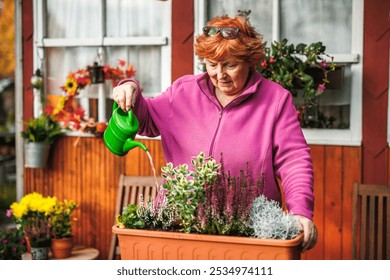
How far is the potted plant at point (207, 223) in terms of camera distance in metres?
1.61

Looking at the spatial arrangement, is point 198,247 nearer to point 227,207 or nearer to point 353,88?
point 227,207

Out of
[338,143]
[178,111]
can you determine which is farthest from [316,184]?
[178,111]

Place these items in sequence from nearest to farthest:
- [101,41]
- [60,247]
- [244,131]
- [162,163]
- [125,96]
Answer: [125,96]
[244,131]
[60,247]
[162,163]
[101,41]

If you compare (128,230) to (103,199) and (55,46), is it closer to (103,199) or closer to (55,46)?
(103,199)

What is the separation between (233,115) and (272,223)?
59 centimetres

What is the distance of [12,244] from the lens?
3777 millimetres

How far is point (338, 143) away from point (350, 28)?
69 centimetres

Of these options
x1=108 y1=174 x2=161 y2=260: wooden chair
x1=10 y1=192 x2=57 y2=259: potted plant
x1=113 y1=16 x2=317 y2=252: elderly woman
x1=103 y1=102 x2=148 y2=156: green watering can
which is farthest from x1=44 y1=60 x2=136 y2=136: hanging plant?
x1=103 y1=102 x2=148 y2=156: green watering can

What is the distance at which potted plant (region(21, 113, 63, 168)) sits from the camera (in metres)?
4.18

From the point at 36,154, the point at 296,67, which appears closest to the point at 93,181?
the point at 36,154

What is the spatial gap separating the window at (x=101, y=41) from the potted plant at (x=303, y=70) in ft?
2.66

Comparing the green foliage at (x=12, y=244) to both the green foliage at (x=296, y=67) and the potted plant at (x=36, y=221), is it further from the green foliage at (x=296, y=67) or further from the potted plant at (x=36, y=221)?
the green foliage at (x=296, y=67)
